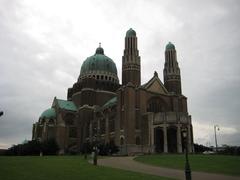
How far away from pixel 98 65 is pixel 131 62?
73.5ft

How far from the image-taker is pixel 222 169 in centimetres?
2592

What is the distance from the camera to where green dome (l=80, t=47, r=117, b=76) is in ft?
297

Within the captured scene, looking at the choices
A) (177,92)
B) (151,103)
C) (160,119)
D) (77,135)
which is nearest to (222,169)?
(160,119)

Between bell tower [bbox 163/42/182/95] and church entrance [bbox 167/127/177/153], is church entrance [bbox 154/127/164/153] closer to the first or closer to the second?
church entrance [bbox 167/127/177/153]

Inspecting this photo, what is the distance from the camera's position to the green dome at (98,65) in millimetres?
90500

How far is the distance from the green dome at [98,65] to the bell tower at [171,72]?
21213 mm

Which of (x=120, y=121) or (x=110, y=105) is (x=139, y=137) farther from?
(x=110, y=105)

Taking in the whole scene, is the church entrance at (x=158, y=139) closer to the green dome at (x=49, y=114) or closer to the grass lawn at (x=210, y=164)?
the grass lawn at (x=210, y=164)

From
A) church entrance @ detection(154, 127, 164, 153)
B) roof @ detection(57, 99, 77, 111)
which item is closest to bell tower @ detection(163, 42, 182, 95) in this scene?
church entrance @ detection(154, 127, 164, 153)

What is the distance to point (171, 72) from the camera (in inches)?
2965

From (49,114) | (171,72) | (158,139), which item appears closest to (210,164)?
(158,139)

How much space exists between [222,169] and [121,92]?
42.4 m

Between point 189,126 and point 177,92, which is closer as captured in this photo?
point 189,126

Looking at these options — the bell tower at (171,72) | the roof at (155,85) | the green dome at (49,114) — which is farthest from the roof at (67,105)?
the bell tower at (171,72)
